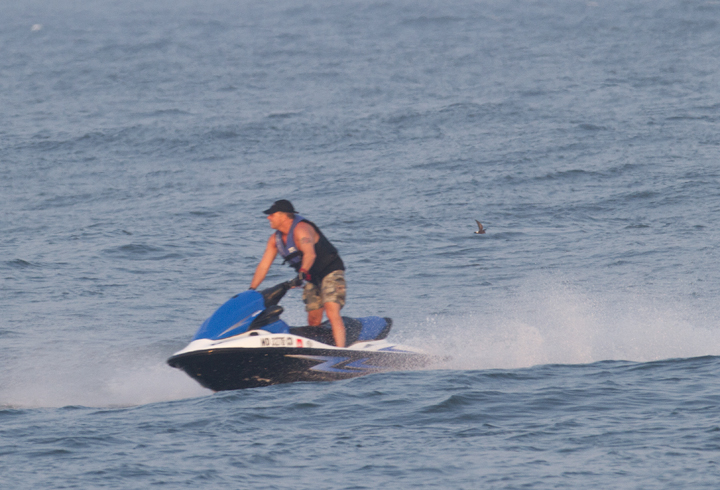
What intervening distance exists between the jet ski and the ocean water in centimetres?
20

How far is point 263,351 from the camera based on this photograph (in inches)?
364

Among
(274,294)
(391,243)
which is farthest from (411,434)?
(391,243)

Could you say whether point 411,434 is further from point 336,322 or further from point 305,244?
point 305,244

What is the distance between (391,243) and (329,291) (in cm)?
836

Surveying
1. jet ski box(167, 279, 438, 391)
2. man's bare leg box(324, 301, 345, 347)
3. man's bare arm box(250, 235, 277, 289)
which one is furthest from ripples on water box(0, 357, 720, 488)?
man's bare arm box(250, 235, 277, 289)

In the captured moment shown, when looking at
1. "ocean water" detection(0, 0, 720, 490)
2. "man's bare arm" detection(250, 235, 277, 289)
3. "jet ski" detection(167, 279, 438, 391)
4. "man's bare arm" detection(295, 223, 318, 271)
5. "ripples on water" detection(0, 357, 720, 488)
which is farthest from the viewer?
"man's bare arm" detection(250, 235, 277, 289)

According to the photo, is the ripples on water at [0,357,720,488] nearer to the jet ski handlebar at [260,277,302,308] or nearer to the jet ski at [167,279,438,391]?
the jet ski at [167,279,438,391]

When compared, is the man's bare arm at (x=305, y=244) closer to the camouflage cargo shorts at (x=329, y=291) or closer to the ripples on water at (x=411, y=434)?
the camouflage cargo shorts at (x=329, y=291)

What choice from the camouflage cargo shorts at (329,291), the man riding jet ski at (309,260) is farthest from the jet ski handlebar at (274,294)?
the camouflage cargo shorts at (329,291)

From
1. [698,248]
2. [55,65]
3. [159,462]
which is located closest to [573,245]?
[698,248]

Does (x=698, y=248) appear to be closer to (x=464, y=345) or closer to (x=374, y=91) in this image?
(x=464, y=345)

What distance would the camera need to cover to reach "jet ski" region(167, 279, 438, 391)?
9047 mm

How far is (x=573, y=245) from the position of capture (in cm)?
1780

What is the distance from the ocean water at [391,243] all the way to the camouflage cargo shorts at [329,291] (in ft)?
2.71
